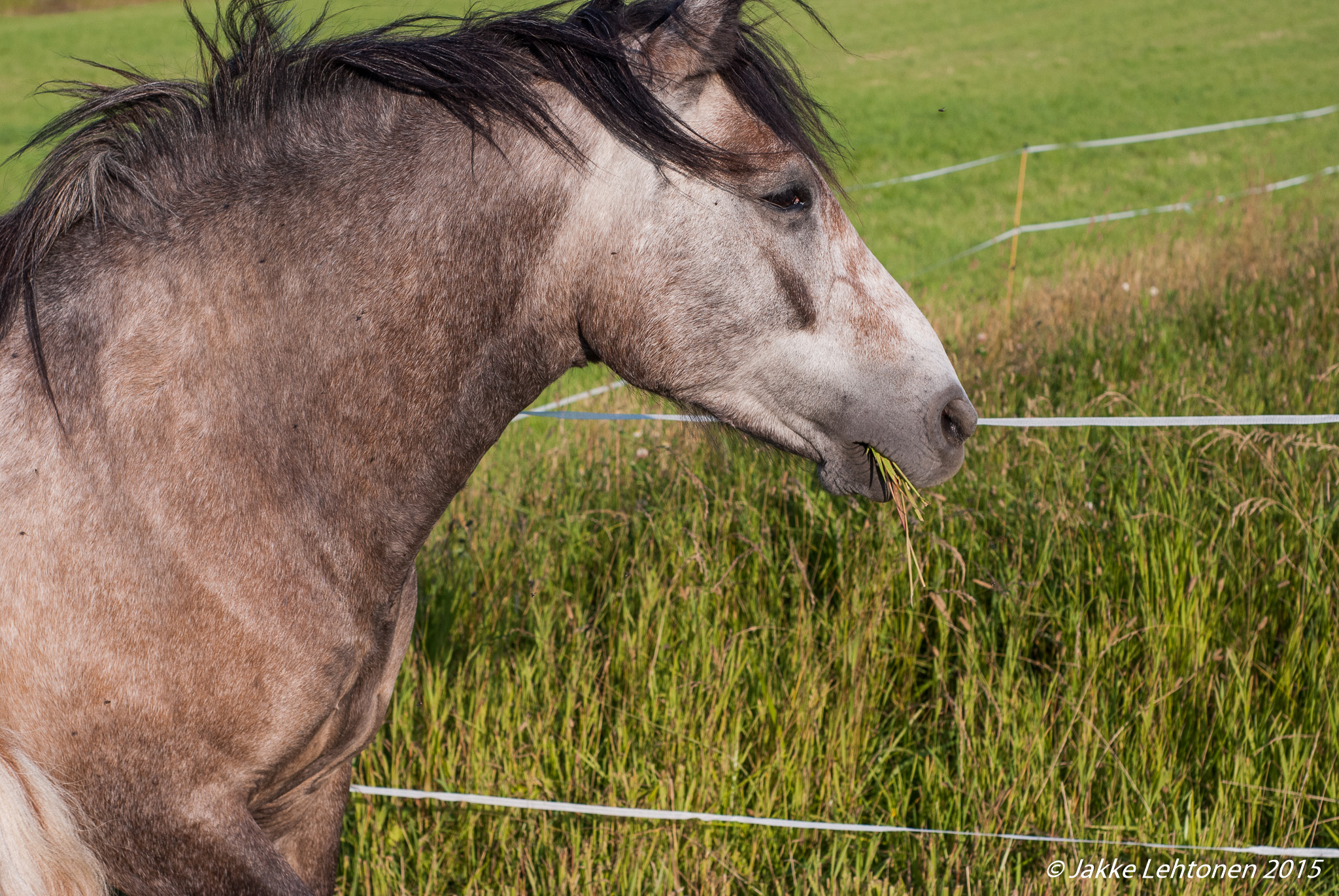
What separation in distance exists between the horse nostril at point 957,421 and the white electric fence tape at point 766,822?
980 mm

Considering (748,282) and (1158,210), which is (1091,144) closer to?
(1158,210)

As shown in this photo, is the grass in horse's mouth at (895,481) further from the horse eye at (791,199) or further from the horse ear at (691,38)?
the horse ear at (691,38)

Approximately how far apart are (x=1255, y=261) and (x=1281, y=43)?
68.8ft

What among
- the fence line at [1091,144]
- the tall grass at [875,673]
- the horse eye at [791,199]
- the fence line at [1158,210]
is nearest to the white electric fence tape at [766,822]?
the tall grass at [875,673]

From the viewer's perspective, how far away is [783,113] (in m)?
1.94

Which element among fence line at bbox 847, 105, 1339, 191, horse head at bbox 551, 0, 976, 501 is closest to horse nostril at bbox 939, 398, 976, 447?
horse head at bbox 551, 0, 976, 501

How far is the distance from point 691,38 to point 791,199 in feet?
1.21

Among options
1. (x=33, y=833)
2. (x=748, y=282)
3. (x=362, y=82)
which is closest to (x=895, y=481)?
(x=748, y=282)

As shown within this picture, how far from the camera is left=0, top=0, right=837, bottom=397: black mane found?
1770 mm

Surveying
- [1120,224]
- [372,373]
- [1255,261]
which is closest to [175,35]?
[1120,224]

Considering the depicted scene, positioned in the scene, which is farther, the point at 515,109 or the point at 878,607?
the point at 878,607

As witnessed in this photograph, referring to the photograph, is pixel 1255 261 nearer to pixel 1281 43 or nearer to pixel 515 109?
pixel 515 109

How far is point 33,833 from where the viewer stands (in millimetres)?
1636

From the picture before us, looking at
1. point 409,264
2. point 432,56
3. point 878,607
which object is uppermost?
point 432,56
